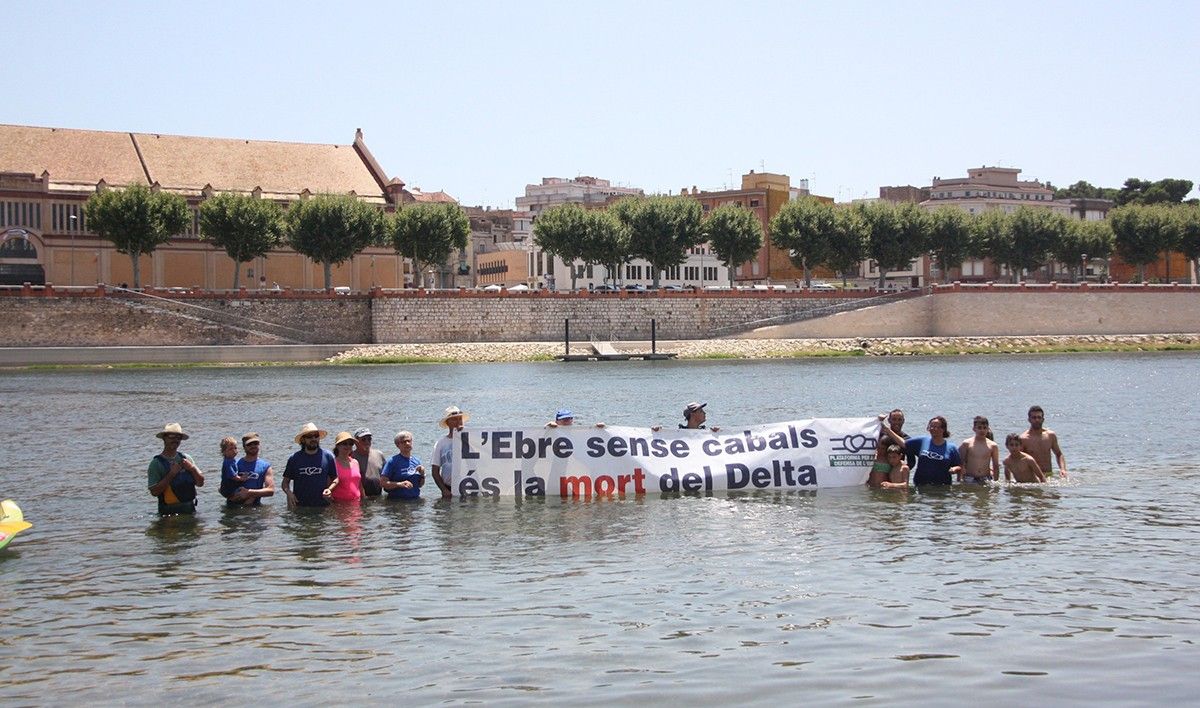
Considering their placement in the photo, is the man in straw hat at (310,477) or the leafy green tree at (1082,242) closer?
the man in straw hat at (310,477)

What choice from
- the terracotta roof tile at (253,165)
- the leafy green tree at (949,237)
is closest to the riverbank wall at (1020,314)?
the leafy green tree at (949,237)

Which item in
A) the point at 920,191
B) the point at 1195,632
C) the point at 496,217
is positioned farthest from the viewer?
the point at 496,217

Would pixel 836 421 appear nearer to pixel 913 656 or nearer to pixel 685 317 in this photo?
pixel 913 656

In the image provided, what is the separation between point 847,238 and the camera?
10156cm

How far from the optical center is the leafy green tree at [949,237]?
4139 inches

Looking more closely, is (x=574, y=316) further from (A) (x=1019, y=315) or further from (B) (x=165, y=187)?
(A) (x=1019, y=315)

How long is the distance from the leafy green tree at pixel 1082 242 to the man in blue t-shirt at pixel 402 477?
101057 millimetres

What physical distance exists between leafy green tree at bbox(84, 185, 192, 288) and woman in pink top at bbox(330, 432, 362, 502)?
6846 centimetres

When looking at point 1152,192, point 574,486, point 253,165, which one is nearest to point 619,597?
point 574,486

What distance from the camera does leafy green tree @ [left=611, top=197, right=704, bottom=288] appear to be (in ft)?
324

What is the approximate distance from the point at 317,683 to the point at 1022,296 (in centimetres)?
8936

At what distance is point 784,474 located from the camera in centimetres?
1870

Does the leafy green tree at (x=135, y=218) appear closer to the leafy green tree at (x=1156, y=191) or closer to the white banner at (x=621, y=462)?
the white banner at (x=621, y=462)

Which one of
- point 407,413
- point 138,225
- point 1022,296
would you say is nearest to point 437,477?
point 407,413
